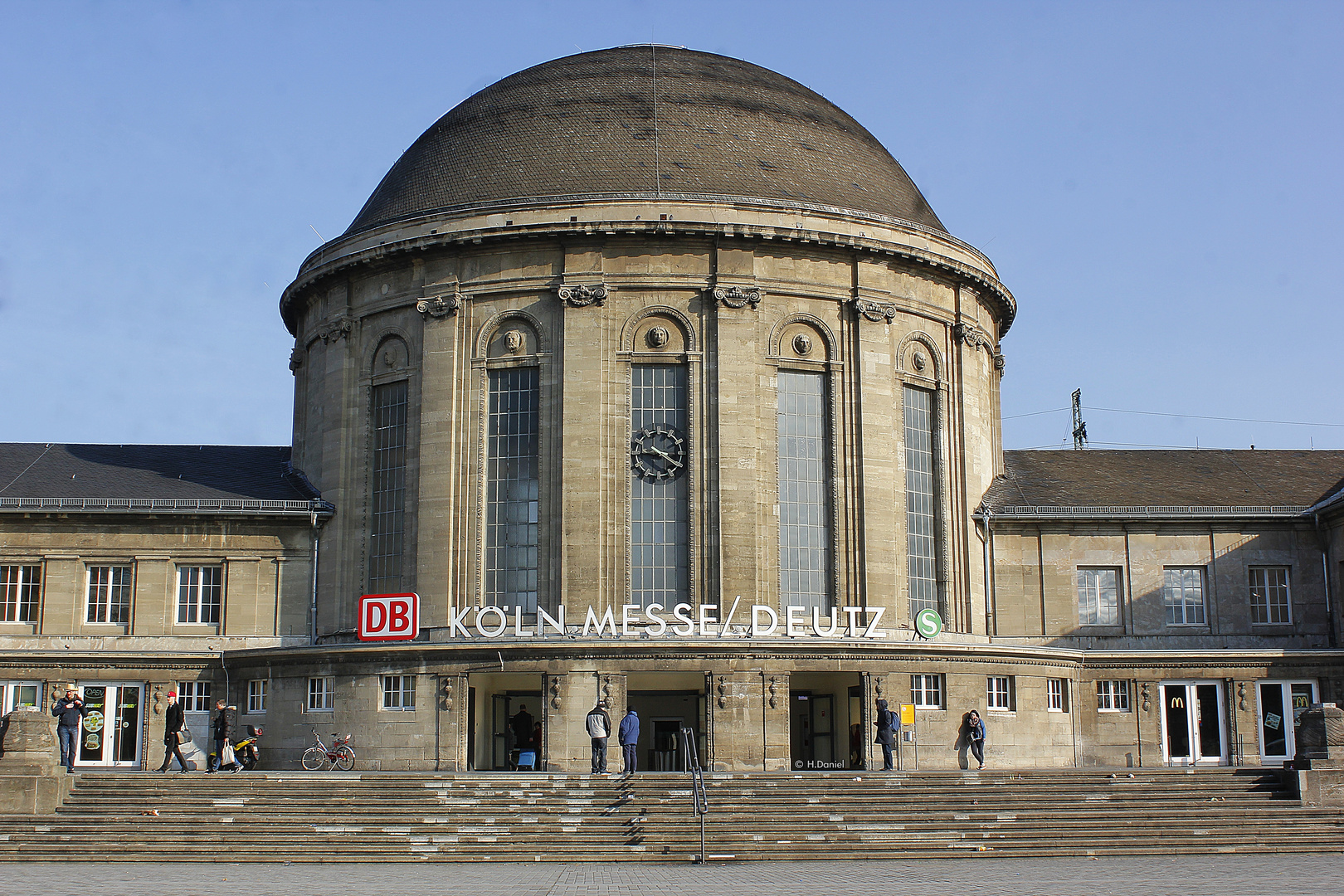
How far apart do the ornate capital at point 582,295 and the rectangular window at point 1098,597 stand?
15.8 m

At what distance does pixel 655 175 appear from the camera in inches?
1532

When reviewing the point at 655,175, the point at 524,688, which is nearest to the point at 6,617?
the point at 524,688

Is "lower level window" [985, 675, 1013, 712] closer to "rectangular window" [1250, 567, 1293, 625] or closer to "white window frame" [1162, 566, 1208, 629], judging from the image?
"white window frame" [1162, 566, 1208, 629]

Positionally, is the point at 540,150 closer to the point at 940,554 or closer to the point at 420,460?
the point at 420,460

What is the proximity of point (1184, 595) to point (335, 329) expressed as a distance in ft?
82.8

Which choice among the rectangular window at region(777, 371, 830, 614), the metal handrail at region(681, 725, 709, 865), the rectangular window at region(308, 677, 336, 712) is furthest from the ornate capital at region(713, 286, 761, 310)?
the rectangular window at region(308, 677, 336, 712)

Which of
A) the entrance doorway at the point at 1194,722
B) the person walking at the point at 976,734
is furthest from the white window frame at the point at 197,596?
the entrance doorway at the point at 1194,722

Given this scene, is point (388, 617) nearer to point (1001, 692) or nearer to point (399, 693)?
point (399, 693)

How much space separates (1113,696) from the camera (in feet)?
128

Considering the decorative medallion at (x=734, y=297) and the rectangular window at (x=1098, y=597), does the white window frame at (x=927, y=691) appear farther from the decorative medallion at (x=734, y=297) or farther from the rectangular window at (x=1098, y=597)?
the decorative medallion at (x=734, y=297)

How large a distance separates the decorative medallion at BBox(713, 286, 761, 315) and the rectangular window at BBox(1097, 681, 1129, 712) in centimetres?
1397

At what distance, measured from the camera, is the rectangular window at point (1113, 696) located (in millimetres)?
38969

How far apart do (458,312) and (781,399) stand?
28.9 feet

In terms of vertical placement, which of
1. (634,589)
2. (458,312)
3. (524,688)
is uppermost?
(458,312)
